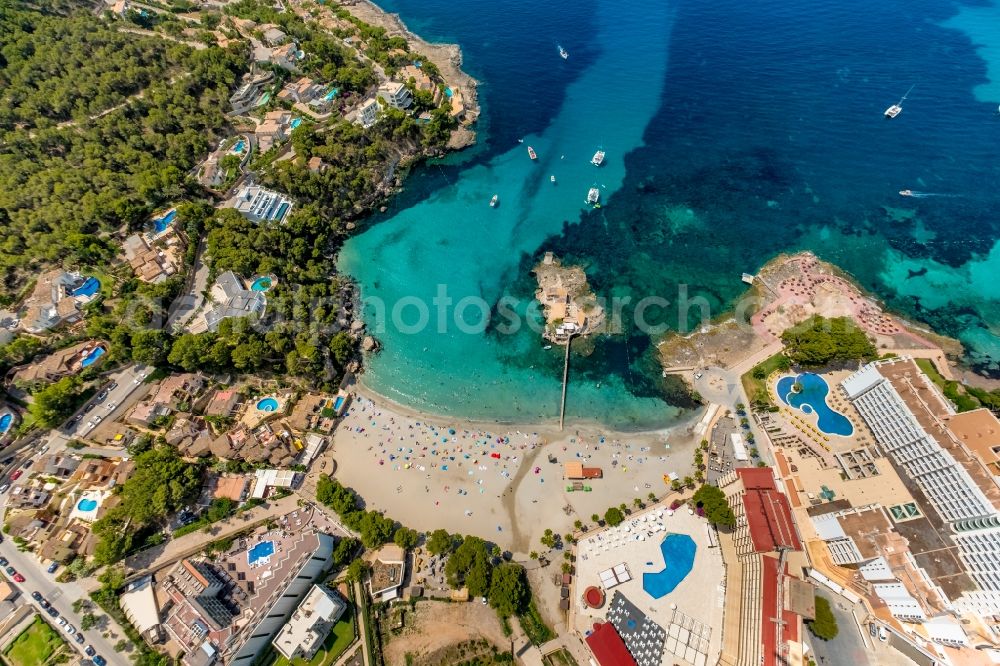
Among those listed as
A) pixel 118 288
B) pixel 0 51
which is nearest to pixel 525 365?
pixel 118 288

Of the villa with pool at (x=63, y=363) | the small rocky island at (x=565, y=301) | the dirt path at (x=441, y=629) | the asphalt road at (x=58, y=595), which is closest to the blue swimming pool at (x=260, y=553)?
the asphalt road at (x=58, y=595)

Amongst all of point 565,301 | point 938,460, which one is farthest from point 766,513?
point 565,301

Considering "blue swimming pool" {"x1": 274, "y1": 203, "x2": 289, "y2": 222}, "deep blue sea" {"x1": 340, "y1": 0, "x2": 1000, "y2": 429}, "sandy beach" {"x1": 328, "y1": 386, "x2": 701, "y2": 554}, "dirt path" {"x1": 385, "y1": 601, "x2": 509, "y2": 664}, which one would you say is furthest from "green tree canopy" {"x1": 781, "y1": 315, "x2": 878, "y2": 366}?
"blue swimming pool" {"x1": 274, "y1": 203, "x2": 289, "y2": 222}

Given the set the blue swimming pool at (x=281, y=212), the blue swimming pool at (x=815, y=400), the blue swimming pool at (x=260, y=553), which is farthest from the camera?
the blue swimming pool at (x=281, y=212)

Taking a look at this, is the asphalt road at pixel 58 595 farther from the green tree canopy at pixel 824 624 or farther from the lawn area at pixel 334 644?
the green tree canopy at pixel 824 624

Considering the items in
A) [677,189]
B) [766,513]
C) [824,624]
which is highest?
[677,189]

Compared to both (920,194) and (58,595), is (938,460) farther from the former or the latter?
(58,595)
